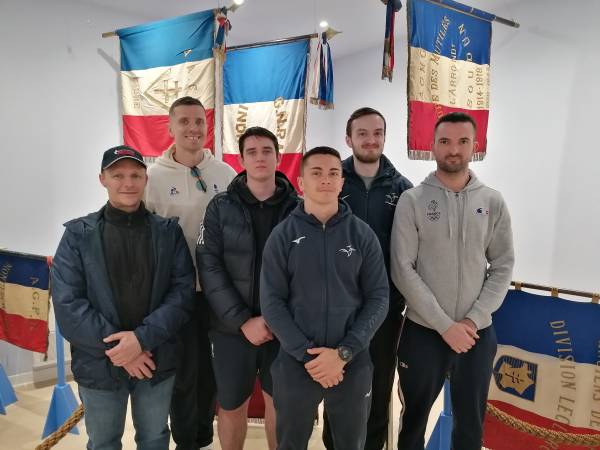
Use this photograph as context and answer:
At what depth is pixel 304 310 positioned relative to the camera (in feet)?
5.66

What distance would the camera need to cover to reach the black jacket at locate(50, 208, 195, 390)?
5.80 ft

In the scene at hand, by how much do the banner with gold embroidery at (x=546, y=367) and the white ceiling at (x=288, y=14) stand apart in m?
3.10

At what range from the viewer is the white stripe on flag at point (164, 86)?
366 cm

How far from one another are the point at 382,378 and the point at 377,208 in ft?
3.04

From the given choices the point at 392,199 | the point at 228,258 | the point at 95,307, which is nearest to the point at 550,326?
the point at 392,199

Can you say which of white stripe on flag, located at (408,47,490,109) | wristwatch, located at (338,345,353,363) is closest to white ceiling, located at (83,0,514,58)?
white stripe on flag, located at (408,47,490,109)

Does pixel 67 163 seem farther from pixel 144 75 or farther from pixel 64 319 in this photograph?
pixel 64 319

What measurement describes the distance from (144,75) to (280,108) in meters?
1.32

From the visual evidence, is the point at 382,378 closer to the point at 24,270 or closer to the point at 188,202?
the point at 188,202

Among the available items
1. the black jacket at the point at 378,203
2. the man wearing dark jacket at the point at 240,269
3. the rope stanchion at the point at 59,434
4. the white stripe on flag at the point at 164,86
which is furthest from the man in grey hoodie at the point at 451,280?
the white stripe on flag at the point at 164,86

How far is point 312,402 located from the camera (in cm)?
173

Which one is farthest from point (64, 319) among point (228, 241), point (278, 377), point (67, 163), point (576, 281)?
point (576, 281)

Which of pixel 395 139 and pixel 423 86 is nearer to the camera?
pixel 423 86

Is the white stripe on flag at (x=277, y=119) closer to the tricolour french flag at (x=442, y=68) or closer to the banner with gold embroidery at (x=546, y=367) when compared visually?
the tricolour french flag at (x=442, y=68)
